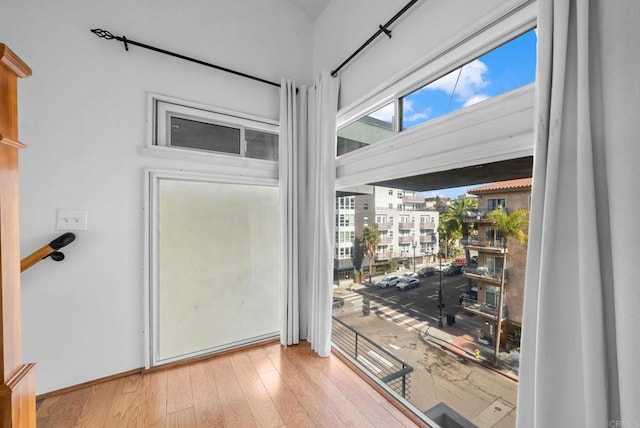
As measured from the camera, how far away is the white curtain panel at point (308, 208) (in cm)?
206

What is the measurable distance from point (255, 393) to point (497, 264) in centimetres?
169

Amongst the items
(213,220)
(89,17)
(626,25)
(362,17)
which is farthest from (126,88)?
(626,25)

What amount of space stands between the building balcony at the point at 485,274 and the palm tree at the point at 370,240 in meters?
0.69

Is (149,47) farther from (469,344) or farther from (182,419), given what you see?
(469,344)

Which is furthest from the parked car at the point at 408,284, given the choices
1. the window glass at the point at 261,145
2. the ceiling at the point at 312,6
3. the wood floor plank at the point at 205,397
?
the ceiling at the point at 312,6

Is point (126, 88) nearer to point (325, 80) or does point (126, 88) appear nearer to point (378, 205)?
point (325, 80)

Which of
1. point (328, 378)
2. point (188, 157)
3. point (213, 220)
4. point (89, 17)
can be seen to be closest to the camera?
point (89, 17)

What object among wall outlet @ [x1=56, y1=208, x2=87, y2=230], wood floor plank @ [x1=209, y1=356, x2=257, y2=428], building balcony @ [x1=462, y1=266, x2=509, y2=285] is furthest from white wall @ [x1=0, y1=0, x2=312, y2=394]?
building balcony @ [x1=462, y1=266, x2=509, y2=285]

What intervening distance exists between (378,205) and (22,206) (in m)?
2.31

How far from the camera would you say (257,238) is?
2.33 meters

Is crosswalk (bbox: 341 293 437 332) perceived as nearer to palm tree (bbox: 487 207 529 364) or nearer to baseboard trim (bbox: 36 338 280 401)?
palm tree (bbox: 487 207 529 364)

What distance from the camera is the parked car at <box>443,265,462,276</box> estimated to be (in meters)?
1.30

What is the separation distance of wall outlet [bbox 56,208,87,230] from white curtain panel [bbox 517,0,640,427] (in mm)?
2475

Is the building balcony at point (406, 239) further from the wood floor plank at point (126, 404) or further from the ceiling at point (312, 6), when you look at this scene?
the ceiling at point (312, 6)
